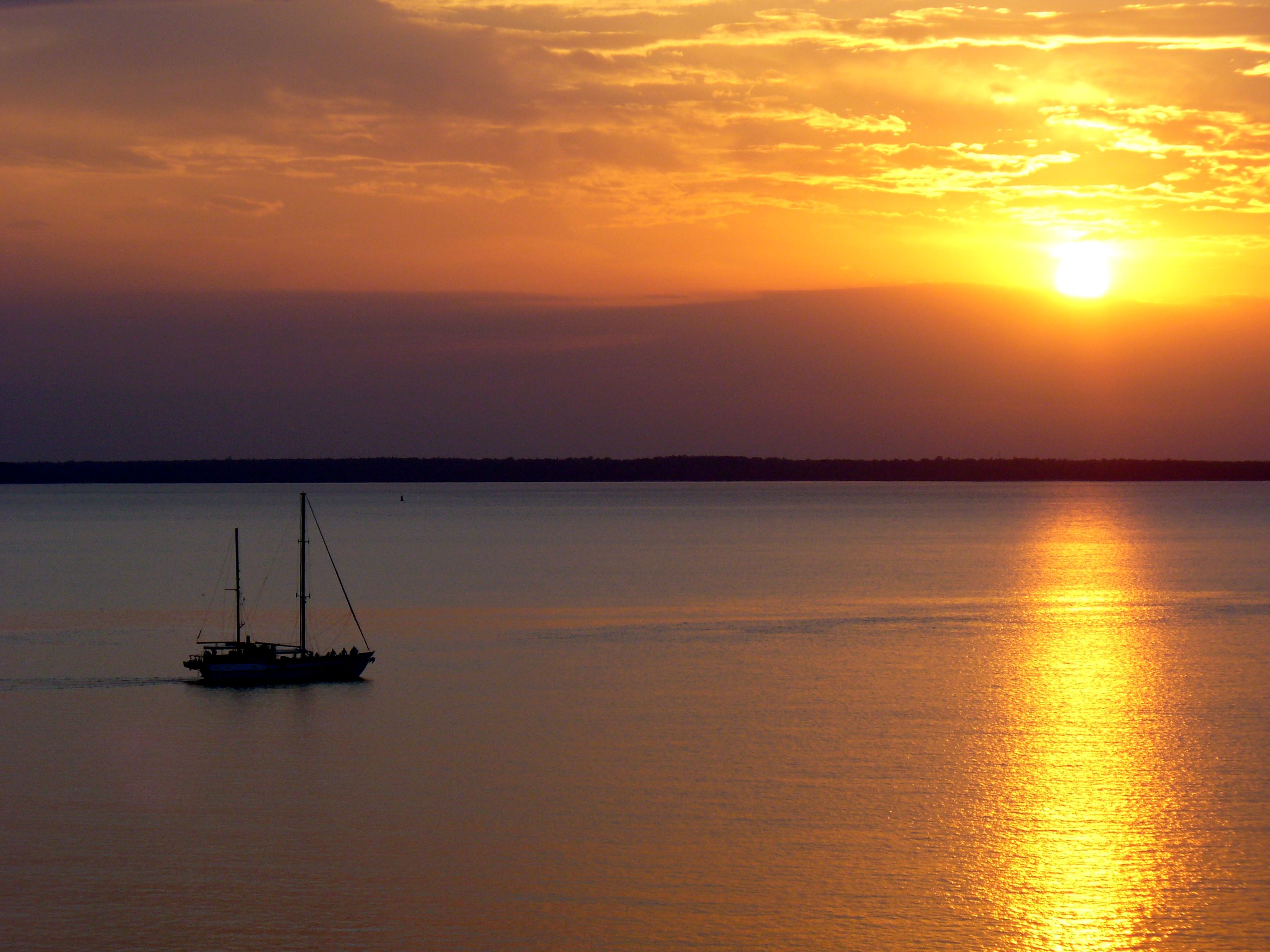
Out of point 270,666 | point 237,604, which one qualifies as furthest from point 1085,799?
point 237,604

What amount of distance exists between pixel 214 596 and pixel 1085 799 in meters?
60.7

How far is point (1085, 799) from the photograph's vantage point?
30.7 m

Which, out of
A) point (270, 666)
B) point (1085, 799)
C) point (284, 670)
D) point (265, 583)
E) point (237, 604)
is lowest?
point (1085, 799)

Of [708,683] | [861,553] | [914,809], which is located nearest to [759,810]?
[914,809]

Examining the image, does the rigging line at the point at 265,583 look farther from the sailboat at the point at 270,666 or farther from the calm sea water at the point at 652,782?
the sailboat at the point at 270,666

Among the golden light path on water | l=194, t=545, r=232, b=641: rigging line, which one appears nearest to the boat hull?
l=194, t=545, r=232, b=641: rigging line

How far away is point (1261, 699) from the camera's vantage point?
44.4 metres

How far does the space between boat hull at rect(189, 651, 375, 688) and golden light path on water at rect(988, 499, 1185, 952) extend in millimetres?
22066

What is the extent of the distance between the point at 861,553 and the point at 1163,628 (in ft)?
185

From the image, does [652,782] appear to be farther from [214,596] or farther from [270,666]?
[214,596]

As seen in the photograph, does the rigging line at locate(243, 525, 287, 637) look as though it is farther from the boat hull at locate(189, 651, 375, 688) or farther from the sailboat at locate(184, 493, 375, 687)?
the boat hull at locate(189, 651, 375, 688)

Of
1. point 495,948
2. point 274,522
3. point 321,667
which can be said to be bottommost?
point 495,948

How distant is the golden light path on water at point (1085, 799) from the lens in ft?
75.9

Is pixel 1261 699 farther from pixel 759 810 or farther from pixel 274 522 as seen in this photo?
pixel 274 522
